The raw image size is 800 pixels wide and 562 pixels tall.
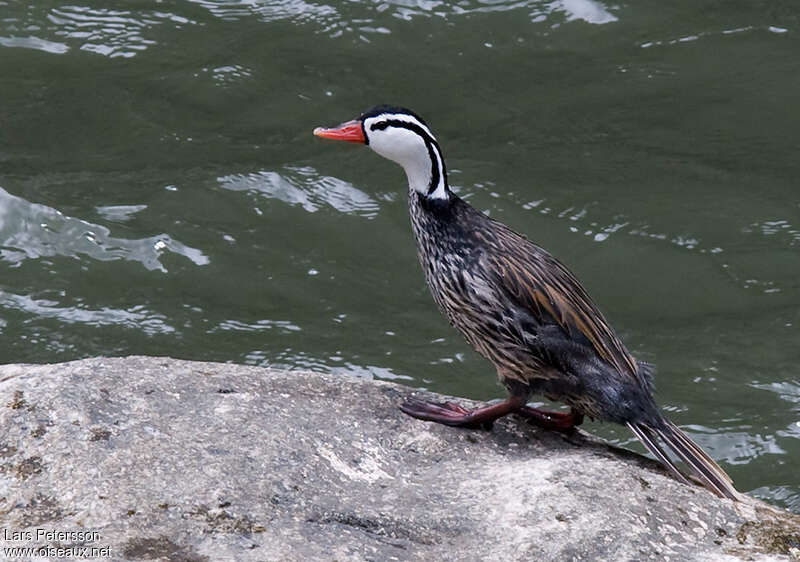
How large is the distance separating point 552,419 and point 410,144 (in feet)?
4.82

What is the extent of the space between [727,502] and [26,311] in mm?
5483

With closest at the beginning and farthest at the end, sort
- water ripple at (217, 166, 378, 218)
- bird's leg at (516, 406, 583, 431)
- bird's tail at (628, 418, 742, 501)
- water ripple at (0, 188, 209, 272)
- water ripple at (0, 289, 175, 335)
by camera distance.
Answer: bird's tail at (628, 418, 742, 501) < bird's leg at (516, 406, 583, 431) < water ripple at (0, 289, 175, 335) < water ripple at (0, 188, 209, 272) < water ripple at (217, 166, 378, 218)

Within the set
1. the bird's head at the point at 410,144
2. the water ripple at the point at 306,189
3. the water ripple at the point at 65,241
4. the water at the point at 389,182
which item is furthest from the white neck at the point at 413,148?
the water ripple at the point at 306,189

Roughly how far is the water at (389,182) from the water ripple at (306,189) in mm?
25

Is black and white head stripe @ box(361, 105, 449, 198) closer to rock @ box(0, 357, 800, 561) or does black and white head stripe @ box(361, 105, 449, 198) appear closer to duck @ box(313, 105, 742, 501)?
duck @ box(313, 105, 742, 501)

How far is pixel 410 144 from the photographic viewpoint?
602cm

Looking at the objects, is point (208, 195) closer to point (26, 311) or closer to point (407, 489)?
point (26, 311)

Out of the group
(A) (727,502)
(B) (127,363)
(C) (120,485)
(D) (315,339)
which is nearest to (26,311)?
(D) (315,339)

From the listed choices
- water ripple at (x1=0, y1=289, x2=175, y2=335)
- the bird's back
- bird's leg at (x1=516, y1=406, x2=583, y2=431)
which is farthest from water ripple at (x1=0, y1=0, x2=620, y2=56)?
bird's leg at (x1=516, y1=406, x2=583, y2=431)

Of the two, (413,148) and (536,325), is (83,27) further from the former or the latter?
(536,325)

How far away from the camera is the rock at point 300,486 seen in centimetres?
438

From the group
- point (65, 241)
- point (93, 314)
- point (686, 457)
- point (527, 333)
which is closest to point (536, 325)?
point (527, 333)

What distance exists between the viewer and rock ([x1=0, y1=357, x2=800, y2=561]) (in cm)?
438

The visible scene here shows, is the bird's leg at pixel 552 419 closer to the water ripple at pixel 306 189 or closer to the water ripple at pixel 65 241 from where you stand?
the water ripple at pixel 65 241
